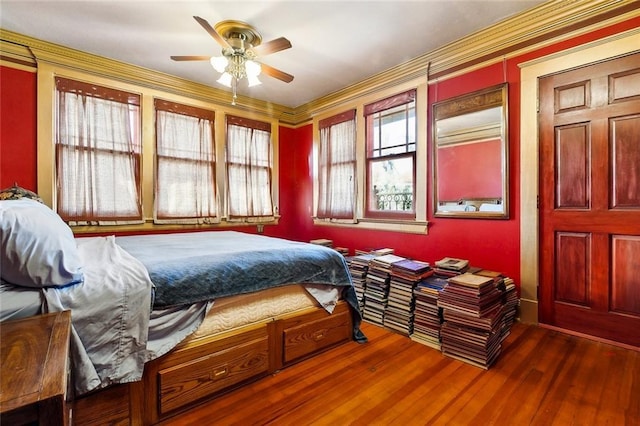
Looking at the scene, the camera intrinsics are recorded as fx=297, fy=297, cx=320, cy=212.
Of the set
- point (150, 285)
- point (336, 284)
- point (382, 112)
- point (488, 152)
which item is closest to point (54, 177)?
point (150, 285)

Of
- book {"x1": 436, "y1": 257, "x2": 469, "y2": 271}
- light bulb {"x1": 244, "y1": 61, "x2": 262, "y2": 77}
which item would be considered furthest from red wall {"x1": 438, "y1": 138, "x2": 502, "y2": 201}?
light bulb {"x1": 244, "y1": 61, "x2": 262, "y2": 77}

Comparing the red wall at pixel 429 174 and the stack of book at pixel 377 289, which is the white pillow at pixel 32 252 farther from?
the red wall at pixel 429 174

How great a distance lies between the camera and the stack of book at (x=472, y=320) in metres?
1.98

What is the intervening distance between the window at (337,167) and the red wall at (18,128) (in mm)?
3234

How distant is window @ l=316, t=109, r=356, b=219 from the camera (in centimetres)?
403

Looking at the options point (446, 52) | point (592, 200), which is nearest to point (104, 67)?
point (446, 52)

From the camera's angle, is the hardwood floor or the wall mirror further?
the wall mirror

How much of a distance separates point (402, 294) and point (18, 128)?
13.0 feet

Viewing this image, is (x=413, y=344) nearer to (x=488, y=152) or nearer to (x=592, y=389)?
(x=592, y=389)

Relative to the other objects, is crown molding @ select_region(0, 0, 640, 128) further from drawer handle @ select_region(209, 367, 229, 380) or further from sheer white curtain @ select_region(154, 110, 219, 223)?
drawer handle @ select_region(209, 367, 229, 380)

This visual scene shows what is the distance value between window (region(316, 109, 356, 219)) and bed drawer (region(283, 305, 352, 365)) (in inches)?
76.9

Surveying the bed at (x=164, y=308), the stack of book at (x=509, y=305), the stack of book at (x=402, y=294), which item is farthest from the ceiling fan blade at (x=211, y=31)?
the stack of book at (x=509, y=305)

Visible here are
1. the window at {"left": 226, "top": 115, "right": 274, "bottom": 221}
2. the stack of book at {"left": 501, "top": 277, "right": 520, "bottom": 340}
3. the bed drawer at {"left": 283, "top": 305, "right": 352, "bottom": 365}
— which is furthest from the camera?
the window at {"left": 226, "top": 115, "right": 274, "bottom": 221}

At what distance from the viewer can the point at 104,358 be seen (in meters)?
1.26
